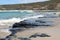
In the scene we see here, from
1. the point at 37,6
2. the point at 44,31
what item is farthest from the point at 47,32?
the point at 37,6

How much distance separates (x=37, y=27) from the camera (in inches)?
110

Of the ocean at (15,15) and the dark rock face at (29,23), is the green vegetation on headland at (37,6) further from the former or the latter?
the dark rock face at (29,23)

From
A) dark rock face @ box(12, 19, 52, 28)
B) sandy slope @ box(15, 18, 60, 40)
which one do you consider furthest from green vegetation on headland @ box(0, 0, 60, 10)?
sandy slope @ box(15, 18, 60, 40)

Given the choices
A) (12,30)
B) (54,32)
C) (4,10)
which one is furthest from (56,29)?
(4,10)

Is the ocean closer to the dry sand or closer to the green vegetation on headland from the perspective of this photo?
the green vegetation on headland

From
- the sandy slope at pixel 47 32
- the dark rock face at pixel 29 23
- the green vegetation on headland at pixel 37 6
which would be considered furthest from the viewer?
the green vegetation on headland at pixel 37 6

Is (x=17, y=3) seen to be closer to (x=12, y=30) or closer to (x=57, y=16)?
(x=12, y=30)

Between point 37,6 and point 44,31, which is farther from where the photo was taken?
point 37,6

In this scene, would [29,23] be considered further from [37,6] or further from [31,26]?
[37,6]

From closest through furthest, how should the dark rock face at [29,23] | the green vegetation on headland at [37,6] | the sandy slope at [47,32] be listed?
the sandy slope at [47,32] → the dark rock face at [29,23] → the green vegetation on headland at [37,6]

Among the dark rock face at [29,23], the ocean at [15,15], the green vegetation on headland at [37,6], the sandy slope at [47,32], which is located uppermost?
the green vegetation on headland at [37,6]

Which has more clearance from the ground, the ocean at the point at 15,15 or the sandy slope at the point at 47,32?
the ocean at the point at 15,15

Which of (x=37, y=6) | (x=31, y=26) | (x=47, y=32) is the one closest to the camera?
(x=47, y=32)

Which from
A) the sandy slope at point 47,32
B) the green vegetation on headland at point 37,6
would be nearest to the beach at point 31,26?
the sandy slope at point 47,32
